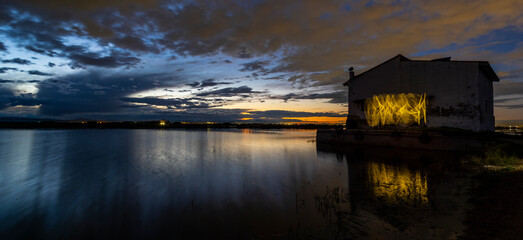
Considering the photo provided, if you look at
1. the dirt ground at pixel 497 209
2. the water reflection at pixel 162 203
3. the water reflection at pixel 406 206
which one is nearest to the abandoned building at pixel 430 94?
the water reflection at pixel 406 206

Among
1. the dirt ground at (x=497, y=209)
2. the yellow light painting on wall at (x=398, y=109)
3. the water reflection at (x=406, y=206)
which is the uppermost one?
the yellow light painting on wall at (x=398, y=109)

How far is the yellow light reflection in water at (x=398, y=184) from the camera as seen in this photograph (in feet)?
26.1

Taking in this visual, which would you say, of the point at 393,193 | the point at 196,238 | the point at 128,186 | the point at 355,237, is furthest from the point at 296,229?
the point at 128,186

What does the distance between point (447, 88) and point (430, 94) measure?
4.82ft

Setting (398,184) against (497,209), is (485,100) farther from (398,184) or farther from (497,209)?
(497,209)

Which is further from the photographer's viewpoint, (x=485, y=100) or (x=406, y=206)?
(x=485, y=100)

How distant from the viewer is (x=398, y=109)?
1030 inches

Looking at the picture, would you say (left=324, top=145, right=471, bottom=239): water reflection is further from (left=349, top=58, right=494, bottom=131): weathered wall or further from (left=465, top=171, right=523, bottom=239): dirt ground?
(left=349, top=58, right=494, bottom=131): weathered wall

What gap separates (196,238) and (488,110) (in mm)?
33193

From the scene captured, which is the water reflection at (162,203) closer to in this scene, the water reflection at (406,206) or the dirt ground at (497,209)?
the water reflection at (406,206)

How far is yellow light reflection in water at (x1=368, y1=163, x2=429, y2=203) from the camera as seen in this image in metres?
7.95

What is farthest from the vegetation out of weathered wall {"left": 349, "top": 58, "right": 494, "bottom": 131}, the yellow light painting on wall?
the yellow light painting on wall

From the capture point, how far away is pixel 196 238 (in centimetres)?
541

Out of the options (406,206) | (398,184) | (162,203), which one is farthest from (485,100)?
(162,203)
